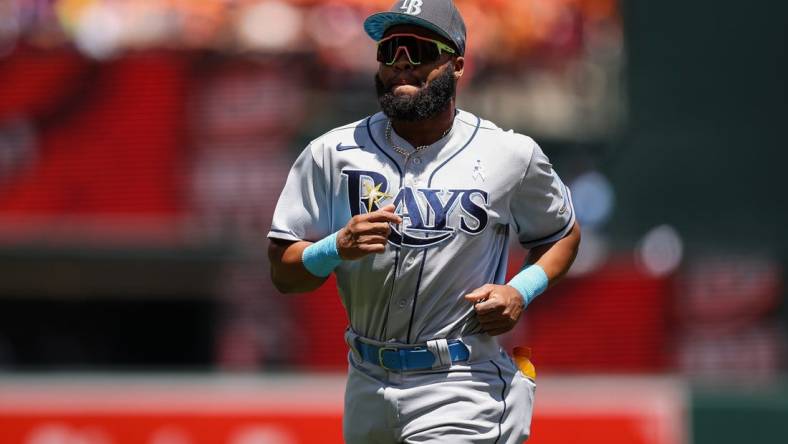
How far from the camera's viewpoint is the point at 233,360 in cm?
1120

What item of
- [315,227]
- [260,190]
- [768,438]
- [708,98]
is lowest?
[768,438]

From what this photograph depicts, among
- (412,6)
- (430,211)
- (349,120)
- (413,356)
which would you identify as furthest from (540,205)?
(349,120)

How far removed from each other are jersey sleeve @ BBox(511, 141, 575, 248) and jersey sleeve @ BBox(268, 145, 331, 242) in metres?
0.54

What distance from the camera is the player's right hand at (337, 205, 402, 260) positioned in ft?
11.7

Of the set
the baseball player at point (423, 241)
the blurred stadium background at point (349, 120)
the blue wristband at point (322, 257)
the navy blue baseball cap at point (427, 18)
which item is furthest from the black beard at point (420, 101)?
the blurred stadium background at point (349, 120)

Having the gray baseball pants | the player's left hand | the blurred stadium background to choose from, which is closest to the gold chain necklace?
the player's left hand

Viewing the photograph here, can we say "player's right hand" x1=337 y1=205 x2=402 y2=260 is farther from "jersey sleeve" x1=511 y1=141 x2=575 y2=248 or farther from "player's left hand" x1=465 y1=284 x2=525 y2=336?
"jersey sleeve" x1=511 y1=141 x2=575 y2=248

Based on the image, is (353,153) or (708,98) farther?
(708,98)

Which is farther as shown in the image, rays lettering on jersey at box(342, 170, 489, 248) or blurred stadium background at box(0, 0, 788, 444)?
blurred stadium background at box(0, 0, 788, 444)

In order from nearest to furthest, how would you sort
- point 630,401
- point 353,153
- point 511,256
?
point 353,153 < point 630,401 < point 511,256

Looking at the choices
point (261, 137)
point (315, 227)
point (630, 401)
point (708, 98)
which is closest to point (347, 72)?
point (261, 137)

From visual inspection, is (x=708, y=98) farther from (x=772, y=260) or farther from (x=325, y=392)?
(x=325, y=392)

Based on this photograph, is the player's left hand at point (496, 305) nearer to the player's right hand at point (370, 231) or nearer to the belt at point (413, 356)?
the belt at point (413, 356)

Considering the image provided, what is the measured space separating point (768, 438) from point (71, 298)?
21.8 feet
